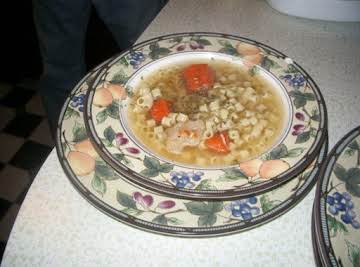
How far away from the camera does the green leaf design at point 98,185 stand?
2.45 feet

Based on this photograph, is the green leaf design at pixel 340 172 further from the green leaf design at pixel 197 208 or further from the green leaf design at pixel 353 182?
the green leaf design at pixel 197 208

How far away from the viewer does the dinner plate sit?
0.75 meters

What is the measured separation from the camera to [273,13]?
1.42 m

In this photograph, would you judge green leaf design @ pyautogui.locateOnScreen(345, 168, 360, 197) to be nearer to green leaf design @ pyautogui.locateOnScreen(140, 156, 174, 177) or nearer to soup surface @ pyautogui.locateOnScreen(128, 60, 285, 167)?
soup surface @ pyautogui.locateOnScreen(128, 60, 285, 167)

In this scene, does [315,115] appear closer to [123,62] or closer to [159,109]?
[159,109]

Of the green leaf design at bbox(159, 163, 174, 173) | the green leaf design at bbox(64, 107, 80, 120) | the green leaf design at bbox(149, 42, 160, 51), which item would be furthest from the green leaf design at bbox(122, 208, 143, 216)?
the green leaf design at bbox(149, 42, 160, 51)

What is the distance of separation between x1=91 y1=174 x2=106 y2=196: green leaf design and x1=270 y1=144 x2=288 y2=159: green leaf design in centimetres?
38

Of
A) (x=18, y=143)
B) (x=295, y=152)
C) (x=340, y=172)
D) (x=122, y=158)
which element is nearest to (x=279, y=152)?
(x=295, y=152)

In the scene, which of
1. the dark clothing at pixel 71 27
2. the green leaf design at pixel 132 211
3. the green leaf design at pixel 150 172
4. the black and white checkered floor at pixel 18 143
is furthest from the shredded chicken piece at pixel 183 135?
the black and white checkered floor at pixel 18 143

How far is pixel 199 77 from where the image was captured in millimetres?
1116

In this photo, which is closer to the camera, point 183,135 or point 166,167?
point 166,167

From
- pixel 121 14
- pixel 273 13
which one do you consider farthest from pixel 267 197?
pixel 121 14

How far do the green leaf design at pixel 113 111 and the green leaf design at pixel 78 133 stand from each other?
8 centimetres

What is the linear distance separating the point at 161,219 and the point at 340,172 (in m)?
0.37
